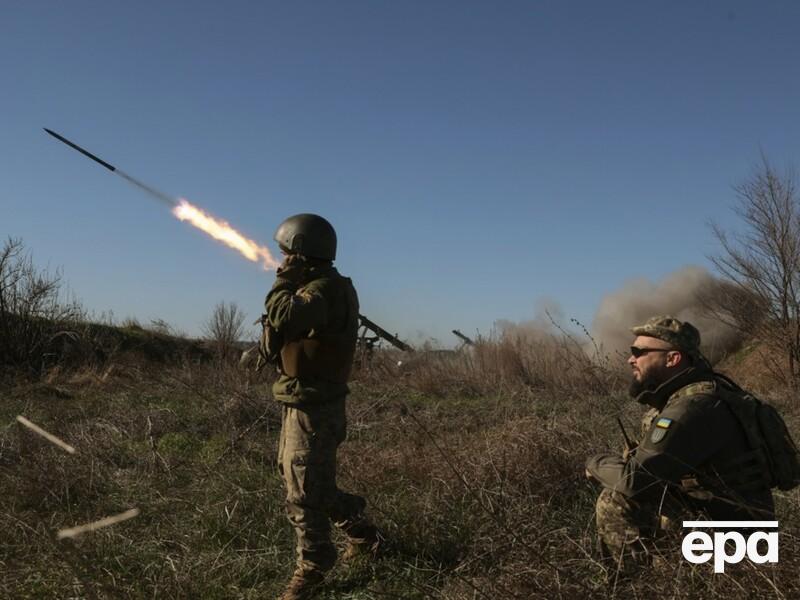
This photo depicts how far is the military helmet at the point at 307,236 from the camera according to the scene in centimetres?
430

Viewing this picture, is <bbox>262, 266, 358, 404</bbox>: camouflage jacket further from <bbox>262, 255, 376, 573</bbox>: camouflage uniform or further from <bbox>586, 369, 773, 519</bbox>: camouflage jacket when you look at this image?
<bbox>586, 369, 773, 519</bbox>: camouflage jacket

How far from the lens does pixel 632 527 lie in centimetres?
328

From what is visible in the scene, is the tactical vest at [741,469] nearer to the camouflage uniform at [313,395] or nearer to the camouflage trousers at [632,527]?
the camouflage trousers at [632,527]

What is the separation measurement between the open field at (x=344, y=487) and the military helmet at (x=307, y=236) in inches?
51.2

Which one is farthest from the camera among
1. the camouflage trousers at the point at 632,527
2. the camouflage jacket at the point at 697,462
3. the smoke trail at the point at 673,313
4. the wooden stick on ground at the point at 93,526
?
the smoke trail at the point at 673,313

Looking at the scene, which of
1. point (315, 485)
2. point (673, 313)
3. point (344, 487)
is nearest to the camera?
point (315, 485)

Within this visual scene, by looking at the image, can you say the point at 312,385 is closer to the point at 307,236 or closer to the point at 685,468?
the point at 307,236

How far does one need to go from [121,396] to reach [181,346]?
1180cm

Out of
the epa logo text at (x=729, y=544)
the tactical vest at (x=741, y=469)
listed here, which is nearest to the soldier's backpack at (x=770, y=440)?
the tactical vest at (x=741, y=469)

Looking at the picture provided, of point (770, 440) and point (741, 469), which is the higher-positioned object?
point (770, 440)

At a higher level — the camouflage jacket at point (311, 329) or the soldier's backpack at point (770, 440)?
the camouflage jacket at point (311, 329)

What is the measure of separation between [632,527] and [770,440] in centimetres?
72

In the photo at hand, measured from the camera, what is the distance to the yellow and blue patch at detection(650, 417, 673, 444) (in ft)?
9.87

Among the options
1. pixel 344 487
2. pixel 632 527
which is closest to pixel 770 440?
pixel 632 527
